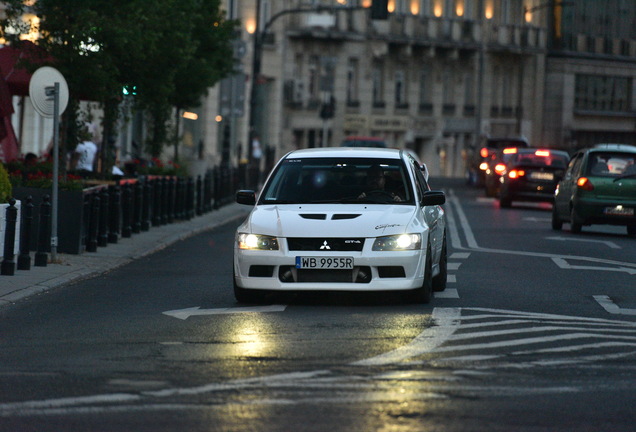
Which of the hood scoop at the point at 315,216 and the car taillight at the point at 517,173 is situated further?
the car taillight at the point at 517,173

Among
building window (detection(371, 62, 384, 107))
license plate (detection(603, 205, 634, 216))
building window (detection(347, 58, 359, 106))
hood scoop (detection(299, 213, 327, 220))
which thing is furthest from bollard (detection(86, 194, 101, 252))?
building window (detection(371, 62, 384, 107))

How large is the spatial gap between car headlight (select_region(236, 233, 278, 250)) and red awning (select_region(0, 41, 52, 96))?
37.8 feet

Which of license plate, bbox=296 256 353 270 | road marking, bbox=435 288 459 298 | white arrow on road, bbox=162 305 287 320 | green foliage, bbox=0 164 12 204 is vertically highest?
green foliage, bbox=0 164 12 204

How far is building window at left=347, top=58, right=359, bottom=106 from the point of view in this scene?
78.8 metres

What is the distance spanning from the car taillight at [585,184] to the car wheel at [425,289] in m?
14.6

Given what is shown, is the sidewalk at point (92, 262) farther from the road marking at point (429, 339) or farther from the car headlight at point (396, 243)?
the road marking at point (429, 339)

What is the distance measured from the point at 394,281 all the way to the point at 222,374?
4.42 m

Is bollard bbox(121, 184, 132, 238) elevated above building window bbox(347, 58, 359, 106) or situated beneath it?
situated beneath

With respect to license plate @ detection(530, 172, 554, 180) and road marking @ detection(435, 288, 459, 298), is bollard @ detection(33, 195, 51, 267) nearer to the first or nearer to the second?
road marking @ detection(435, 288, 459, 298)

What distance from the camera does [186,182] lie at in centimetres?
3288

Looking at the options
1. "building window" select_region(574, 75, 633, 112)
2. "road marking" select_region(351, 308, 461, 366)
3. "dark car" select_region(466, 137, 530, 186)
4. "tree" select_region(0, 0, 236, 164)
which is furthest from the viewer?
"building window" select_region(574, 75, 633, 112)

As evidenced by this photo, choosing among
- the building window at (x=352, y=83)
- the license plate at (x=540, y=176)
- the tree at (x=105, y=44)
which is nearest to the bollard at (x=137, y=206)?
the tree at (x=105, y=44)

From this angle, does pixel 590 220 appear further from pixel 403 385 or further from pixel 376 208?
pixel 403 385

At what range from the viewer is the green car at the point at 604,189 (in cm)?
2847
